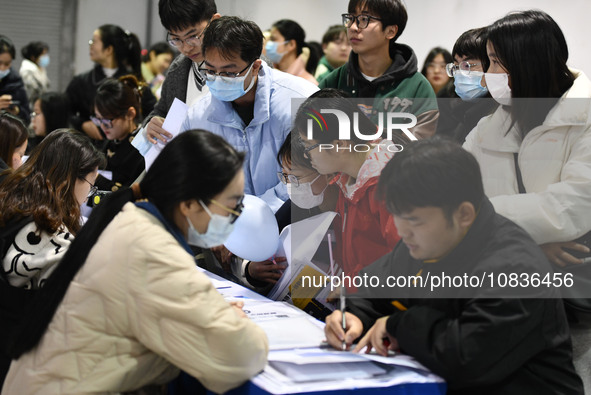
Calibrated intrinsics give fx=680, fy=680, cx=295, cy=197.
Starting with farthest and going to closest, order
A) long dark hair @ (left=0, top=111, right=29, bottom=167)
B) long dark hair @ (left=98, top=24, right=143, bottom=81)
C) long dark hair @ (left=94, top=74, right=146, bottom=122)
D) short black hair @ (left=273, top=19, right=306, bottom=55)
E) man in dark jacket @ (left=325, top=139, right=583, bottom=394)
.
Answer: long dark hair @ (left=98, top=24, right=143, bottom=81)
short black hair @ (left=273, top=19, right=306, bottom=55)
long dark hair @ (left=94, top=74, right=146, bottom=122)
long dark hair @ (left=0, top=111, right=29, bottom=167)
man in dark jacket @ (left=325, top=139, right=583, bottom=394)

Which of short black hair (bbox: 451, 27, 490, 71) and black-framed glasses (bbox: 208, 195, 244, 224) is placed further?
short black hair (bbox: 451, 27, 490, 71)

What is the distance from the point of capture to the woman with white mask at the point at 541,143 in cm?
178

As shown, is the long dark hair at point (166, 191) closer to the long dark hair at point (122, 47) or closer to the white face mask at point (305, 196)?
the white face mask at point (305, 196)

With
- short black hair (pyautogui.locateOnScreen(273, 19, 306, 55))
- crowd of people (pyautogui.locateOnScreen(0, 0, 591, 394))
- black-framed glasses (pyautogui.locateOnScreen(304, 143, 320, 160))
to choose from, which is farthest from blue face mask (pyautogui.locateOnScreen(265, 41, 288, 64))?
black-framed glasses (pyautogui.locateOnScreen(304, 143, 320, 160))

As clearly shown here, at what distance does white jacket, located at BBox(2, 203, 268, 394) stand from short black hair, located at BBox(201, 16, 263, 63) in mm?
1102

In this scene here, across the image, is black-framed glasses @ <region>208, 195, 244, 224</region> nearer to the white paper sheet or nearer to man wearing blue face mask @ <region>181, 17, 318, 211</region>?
man wearing blue face mask @ <region>181, 17, 318, 211</region>

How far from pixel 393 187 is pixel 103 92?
2585 mm

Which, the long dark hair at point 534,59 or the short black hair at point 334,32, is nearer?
the long dark hair at point 534,59

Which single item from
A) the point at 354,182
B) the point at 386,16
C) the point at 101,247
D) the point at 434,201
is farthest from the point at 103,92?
the point at 434,201

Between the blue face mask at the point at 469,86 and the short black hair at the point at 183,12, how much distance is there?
1.20 meters

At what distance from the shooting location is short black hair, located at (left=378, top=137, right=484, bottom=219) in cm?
→ 155

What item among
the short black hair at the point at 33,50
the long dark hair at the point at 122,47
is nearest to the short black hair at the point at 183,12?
the long dark hair at the point at 122,47

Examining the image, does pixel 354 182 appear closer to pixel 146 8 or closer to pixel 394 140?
pixel 394 140

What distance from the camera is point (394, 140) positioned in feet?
6.47
